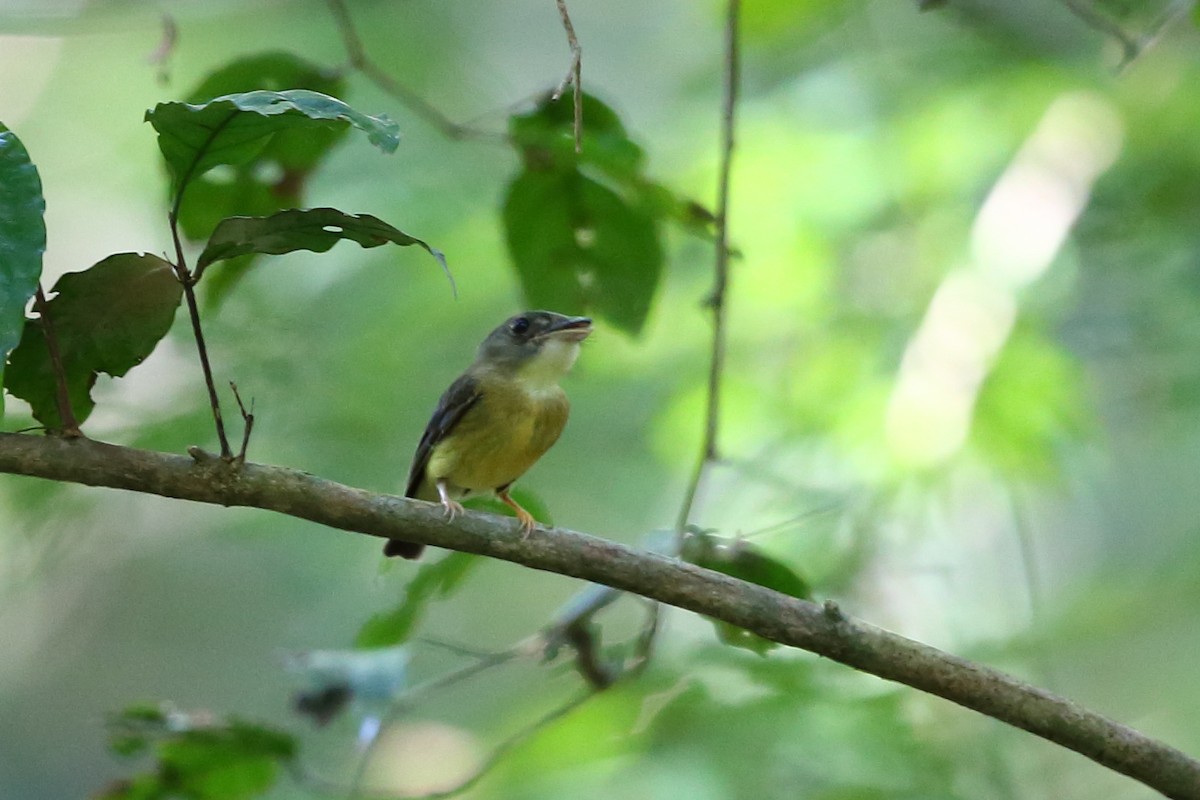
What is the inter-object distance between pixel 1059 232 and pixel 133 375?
3.60m

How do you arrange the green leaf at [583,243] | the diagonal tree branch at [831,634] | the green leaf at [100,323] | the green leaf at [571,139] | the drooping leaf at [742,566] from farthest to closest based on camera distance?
the green leaf at [583,243]
the green leaf at [571,139]
the drooping leaf at [742,566]
the diagonal tree branch at [831,634]
the green leaf at [100,323]

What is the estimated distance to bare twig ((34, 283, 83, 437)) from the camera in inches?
83.5

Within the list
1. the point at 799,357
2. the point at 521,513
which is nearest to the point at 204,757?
the point at 521,513

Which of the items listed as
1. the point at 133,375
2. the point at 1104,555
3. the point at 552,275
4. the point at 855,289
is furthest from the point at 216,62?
the point at 1104,555

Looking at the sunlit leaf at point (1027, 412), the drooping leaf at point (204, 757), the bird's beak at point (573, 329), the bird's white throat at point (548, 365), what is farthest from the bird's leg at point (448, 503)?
the sunlit leaf at point (1027, 412)

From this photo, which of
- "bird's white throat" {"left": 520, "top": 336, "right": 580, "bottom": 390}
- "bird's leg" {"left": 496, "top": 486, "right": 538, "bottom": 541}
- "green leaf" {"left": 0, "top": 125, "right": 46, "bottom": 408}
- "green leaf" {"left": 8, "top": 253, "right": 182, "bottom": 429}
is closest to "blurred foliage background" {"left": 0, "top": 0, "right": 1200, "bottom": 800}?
"bird's white throat" {"left": 520, "top": 336, "right": 580, "bottom": 390}

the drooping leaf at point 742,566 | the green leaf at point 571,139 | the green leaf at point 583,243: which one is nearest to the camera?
the drooping leaf at point 742,566

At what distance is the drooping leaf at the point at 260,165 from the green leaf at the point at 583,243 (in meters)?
0.51

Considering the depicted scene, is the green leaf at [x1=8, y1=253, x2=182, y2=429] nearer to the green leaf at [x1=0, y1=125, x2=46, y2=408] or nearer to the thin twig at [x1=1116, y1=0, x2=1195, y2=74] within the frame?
the green leaf at [x1=0, y1=125, x2=46, y2=408]

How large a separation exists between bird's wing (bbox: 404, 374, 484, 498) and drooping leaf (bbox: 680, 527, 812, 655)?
1044 millimetres

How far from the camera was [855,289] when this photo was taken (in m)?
5.41

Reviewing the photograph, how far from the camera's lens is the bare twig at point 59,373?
212 centimetres

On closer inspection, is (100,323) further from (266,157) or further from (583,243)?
(583,243)

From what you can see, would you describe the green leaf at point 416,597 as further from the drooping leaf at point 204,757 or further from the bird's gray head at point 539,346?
the bird's gray head at point 539,346
